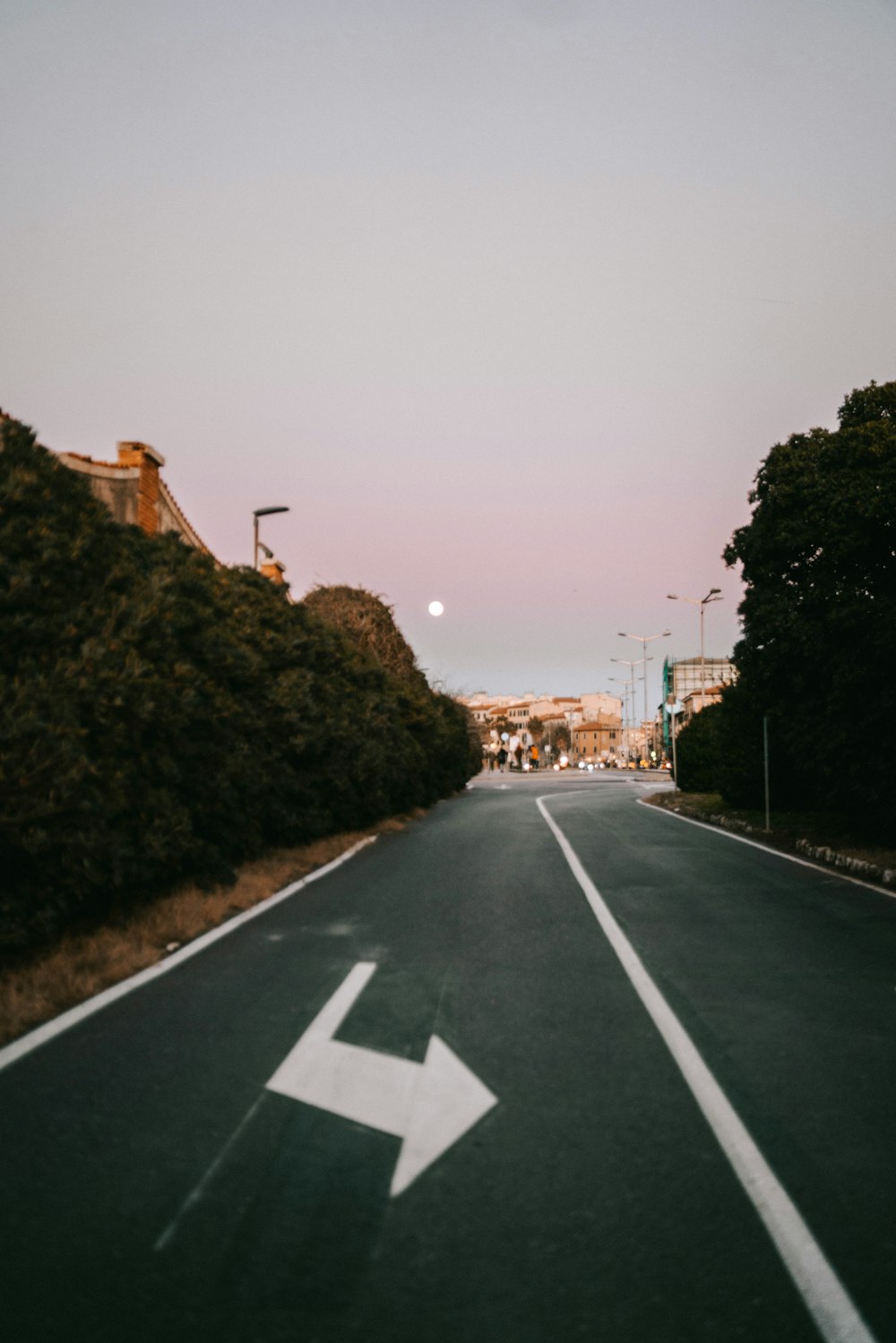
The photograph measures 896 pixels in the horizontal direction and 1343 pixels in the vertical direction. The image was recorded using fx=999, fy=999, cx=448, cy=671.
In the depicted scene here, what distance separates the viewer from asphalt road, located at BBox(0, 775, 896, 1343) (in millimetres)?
3275

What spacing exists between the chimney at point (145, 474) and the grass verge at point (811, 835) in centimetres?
1536

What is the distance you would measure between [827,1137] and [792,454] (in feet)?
54.7

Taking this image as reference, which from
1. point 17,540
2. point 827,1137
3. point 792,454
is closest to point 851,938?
point 827,1137

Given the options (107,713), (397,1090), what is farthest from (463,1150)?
(107,713)

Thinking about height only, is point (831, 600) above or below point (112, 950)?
above

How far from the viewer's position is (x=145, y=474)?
23.0 metres

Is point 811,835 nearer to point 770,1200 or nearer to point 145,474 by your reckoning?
point 145,474

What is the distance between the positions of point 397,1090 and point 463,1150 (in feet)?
2.75

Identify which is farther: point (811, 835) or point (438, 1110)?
point (811, 835)

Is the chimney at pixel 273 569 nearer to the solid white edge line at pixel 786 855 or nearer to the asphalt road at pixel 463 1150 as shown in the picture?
the solid white edge line at pixel 786 855

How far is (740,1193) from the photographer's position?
161 inches

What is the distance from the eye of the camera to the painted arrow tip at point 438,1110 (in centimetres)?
439

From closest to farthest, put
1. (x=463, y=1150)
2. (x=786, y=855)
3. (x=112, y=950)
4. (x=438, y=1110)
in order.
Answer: (x=463, y=1150), (x=438, y=1110), (x=112, y=950), (x=786, y=855)

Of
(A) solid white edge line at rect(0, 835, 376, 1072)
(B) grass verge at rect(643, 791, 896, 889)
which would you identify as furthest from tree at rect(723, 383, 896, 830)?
(A) solid white edge line at rect(0, 835, 376, 1072)
